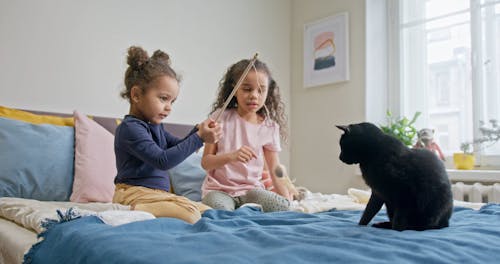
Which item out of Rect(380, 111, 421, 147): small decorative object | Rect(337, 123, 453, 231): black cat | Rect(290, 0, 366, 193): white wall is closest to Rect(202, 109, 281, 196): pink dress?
Rect(337, 123, 453, 231): black cat

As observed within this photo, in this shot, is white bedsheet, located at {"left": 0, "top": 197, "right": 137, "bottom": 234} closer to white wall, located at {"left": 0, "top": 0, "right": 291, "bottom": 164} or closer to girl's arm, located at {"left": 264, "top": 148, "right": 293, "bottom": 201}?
girl's arm, located at {"left": 264, "top": 148, "right": 293, "bottom": 201}

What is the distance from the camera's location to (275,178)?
5.99ft

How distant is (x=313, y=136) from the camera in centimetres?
321

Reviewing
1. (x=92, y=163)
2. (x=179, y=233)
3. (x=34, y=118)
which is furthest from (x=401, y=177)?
(x=34, y=118)

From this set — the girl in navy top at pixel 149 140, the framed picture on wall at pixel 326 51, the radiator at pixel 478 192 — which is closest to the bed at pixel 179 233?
the girl in navy top at pixel 149 140

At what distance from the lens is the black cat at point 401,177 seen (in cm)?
88

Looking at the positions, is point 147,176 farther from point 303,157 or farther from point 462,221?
point 303,157

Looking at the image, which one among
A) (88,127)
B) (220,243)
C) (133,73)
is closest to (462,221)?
(220,243)

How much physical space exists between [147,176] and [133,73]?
0.37 m

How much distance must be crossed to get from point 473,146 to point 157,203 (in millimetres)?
2133

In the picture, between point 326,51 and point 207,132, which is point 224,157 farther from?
point 326,51

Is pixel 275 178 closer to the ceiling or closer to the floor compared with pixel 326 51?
closer to the floor

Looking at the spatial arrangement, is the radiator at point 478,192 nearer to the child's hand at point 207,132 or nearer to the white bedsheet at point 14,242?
the child's hand at point 207,132

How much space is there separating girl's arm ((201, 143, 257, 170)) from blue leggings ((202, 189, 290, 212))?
0.12 meters
